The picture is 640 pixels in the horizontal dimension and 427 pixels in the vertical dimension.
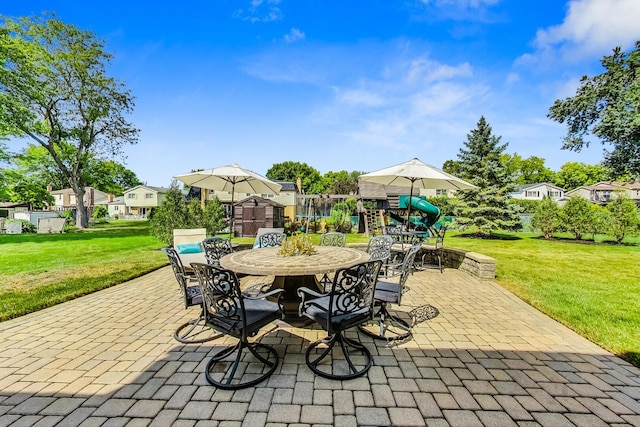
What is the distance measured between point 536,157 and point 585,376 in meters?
61.1

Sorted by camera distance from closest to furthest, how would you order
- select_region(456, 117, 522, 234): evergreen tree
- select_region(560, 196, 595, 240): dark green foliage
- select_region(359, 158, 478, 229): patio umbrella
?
select_region(359, 158, 478, 229): patio umbrella → select_region(560, 196, 595, 240): dark green foliage → select_region(456, 117, 522, 234): evergreen tree

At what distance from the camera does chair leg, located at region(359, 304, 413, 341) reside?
327cm

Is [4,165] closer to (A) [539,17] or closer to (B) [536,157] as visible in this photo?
(A) [539,17]

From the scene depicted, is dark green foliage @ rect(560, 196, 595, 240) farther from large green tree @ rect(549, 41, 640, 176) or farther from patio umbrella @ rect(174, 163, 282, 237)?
patio umbrella @ rect(174, 163, 282, 237)

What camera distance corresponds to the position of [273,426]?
6.24ft

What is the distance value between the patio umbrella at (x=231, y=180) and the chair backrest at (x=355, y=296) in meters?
3.99

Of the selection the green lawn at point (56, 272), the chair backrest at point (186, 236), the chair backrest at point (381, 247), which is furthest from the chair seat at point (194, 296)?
the chair backrest at point (186, 236)

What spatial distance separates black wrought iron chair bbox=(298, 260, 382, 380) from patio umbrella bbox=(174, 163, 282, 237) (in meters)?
3.92

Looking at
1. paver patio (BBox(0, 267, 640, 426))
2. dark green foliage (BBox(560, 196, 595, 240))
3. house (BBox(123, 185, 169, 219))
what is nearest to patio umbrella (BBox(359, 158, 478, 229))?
paver patio (BBox(0, 267, 640, 426))

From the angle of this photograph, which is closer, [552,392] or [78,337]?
[552,392]

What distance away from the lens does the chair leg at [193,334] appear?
3148 millimetres

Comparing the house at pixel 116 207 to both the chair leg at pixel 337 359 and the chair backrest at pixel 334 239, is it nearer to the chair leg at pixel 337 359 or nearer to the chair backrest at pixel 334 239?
the chair backrest at pixel 334 239

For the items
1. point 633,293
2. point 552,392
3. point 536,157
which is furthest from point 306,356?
point 536,157

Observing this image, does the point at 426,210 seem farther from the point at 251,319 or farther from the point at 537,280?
the point at 251,319
